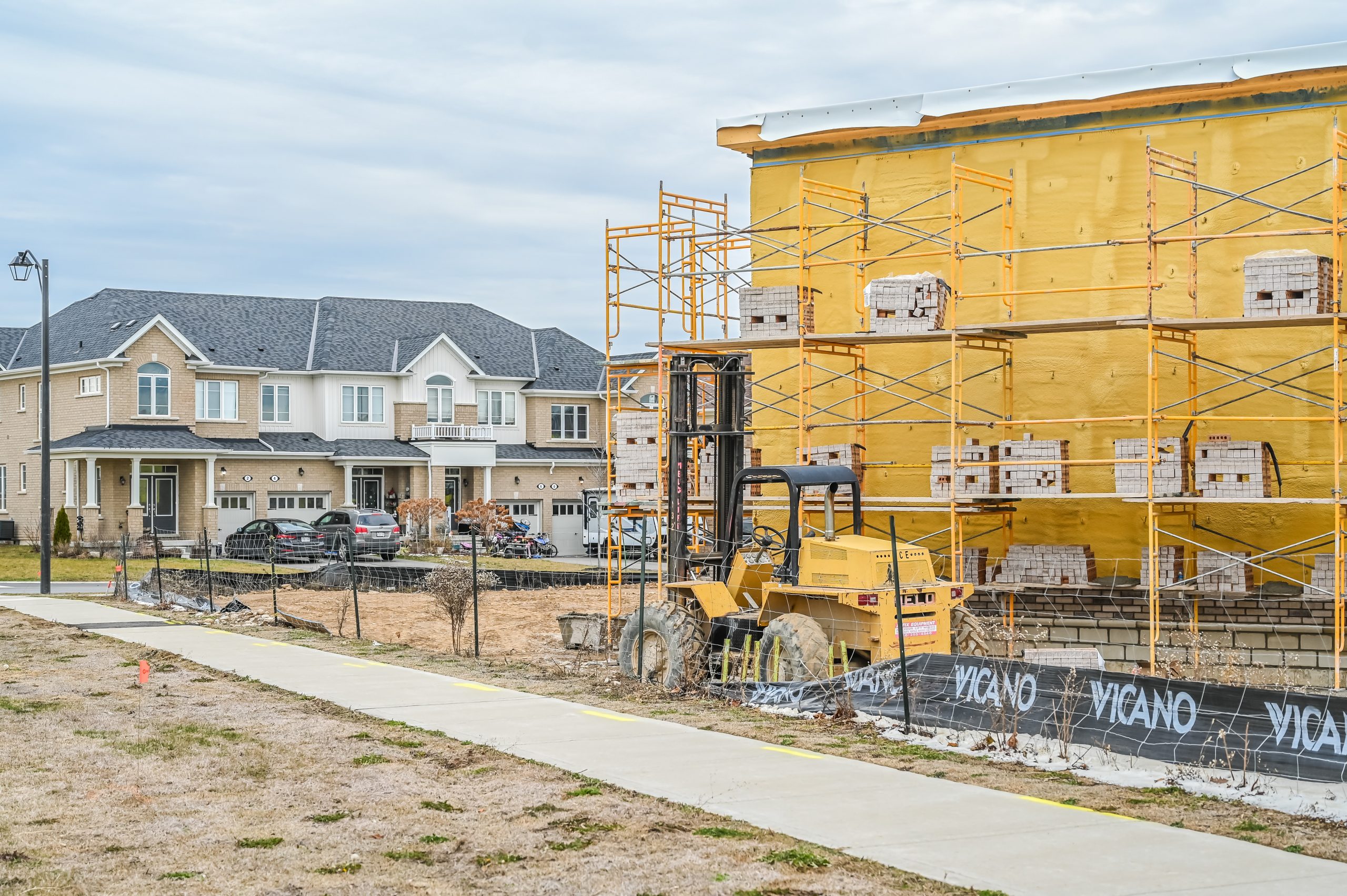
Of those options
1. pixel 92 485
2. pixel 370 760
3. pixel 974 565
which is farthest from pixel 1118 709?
pixel 92 485

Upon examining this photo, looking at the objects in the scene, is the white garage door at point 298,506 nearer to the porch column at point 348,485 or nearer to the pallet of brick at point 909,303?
the porch column at point 348,485

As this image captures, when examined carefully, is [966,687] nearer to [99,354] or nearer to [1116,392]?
[1116,392]

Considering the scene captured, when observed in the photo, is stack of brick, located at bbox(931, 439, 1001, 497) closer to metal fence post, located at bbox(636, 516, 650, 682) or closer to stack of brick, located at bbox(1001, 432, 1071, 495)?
stack of brick, located at bbox(1001, 432, 1071, 495)

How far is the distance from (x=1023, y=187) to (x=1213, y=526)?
19.0 ft

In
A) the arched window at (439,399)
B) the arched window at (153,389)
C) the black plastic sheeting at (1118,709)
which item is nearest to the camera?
the black plastic sheeting at (1118,709)

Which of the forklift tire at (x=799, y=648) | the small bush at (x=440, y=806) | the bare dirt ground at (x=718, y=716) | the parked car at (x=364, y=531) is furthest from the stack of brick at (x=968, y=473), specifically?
the parked car at (x=364, y=531)

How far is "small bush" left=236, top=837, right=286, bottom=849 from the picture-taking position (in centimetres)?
850

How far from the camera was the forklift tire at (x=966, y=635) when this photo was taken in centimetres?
1567

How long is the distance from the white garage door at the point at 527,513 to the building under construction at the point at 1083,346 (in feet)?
112

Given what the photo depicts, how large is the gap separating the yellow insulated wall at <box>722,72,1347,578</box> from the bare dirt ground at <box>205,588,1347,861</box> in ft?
19.9

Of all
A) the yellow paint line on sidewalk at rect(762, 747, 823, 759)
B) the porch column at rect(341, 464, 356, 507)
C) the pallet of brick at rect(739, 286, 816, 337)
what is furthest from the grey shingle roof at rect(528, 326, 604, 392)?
the yellow paint line on sidewalk at rect(762, 747, 823, 759)

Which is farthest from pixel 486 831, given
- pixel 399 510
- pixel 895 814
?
pixel 399 510

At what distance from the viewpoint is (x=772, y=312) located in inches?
834

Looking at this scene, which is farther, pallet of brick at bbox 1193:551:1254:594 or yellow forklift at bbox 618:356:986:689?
pallet of brick at bbox 1193:551:1254:594
